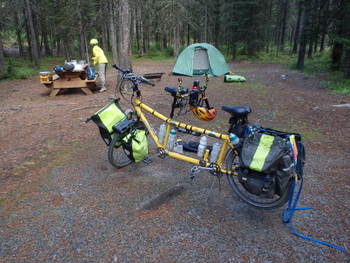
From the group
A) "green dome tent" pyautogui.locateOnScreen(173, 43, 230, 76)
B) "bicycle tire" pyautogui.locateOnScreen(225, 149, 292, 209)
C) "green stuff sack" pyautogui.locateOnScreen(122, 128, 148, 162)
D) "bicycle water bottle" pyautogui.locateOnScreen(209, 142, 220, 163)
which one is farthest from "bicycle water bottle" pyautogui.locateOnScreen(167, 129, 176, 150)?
"green dome tent" pyautogui.locateOnScreen(173, 43, 230, 76)

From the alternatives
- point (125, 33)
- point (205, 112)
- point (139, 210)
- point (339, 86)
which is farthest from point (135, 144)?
point (339, 86)

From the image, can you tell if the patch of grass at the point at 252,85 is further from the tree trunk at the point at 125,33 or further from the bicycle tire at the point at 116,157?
the bicycle tire at the point at 116,157

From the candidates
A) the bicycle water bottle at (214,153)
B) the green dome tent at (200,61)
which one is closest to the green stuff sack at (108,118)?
the bicycle water bottle at (214,153)

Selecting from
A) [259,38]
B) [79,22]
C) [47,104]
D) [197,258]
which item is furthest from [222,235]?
[259,38]

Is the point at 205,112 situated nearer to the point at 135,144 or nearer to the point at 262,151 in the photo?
the point at 135,144

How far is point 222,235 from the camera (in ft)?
8.79

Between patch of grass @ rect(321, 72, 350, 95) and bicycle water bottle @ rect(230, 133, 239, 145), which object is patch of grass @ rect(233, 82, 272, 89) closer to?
patch of grass @ rect(321, 72, 350, 95)

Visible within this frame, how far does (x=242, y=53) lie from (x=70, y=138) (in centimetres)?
2451

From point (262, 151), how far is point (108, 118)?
2.21 metres

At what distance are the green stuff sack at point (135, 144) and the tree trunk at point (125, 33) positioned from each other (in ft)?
21.0

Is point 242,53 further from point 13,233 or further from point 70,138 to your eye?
point 13,233

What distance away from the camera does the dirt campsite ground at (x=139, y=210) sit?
2.47 m

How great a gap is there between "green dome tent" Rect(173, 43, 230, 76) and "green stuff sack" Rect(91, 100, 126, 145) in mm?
11037

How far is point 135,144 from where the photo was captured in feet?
12.2
